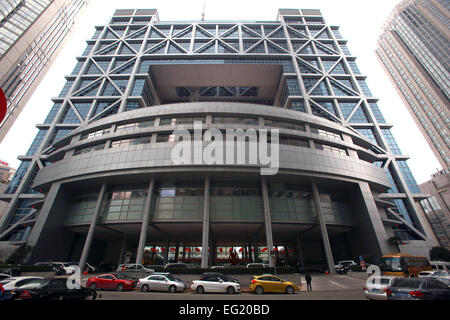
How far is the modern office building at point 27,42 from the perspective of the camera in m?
41.5

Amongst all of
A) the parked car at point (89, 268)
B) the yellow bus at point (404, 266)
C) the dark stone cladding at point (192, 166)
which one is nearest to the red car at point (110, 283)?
the dark stone cladding at point (192, 166)

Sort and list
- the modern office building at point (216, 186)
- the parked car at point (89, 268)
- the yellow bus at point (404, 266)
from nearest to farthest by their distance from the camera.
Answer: the yellow bus at point (404, 266) → the modern office building at point (216, 186) → the parked car at point (89, 268)

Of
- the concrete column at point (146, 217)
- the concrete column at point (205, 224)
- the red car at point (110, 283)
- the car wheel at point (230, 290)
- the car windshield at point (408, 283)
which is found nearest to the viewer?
the car windshield at point (408, 283)

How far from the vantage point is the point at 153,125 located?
34000 millimetres

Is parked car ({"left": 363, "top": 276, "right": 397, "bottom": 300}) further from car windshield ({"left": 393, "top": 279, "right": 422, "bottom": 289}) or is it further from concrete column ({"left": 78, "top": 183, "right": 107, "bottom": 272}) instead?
concrete column ({"left": 78, "top": 183, "right": 107, "bottom": 272})

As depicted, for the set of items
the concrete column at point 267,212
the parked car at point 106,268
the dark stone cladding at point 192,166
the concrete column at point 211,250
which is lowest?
the parked car at point 106,268

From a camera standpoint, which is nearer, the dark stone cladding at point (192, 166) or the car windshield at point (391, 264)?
the car windshield at point (391, 264)

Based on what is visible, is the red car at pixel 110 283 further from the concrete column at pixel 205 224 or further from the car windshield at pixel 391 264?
the car windshield at pixel 391 264

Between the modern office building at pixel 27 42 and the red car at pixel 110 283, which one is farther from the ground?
the modern office building at pixel 27 42

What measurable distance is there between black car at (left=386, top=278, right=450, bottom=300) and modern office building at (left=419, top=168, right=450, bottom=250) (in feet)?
329

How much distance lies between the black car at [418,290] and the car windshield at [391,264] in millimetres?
14306
